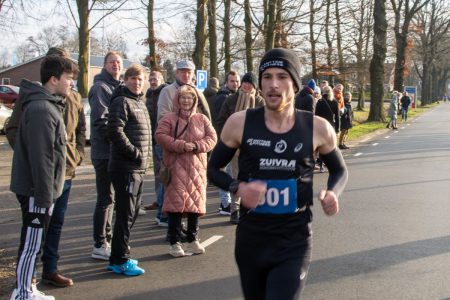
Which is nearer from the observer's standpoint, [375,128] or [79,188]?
[79,188]

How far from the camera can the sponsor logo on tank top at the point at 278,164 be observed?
2971mm

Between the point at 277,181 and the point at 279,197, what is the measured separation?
0.09m

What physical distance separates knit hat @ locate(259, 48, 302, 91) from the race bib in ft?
1.93

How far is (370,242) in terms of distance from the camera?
6.64 meters

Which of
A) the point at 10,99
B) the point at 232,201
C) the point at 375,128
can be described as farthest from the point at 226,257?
the point at 10,99

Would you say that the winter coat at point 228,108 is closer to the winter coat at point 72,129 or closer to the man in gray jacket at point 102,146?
the man in gray jacket at point 102,146

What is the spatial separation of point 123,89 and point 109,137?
51cm

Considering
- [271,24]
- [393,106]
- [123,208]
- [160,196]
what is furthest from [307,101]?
[393,106]

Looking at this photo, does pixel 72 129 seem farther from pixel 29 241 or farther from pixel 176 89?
pixel 176 89

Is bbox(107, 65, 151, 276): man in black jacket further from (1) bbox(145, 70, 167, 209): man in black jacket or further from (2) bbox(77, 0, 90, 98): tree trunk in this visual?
(2) bbox(77, 0, 90, 98): tree trunk

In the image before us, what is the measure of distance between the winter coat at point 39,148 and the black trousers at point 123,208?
0.96m

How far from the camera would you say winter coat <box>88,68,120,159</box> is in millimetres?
5840

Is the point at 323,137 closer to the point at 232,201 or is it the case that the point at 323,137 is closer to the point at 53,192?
the point at 53,192

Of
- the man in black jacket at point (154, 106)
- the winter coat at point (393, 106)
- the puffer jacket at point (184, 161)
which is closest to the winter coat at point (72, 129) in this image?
the puffer jacket at point (184, 161)
